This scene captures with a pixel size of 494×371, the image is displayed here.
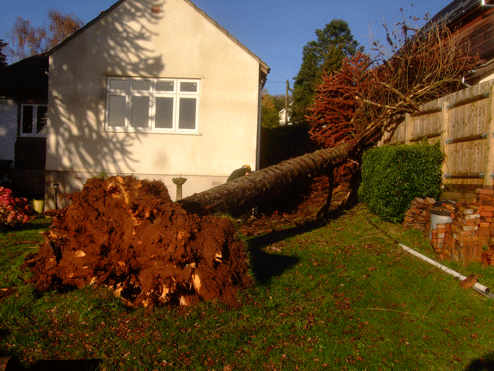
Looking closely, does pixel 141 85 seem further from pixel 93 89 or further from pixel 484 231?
pixel 484 231

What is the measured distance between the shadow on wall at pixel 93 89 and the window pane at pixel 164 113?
0.66 m

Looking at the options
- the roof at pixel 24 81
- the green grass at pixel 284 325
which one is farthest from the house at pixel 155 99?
the green grass at pixel 284 325

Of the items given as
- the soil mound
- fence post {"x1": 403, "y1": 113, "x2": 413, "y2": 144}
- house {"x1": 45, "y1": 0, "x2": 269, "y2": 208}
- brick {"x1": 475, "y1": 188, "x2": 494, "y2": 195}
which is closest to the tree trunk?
the soil mound

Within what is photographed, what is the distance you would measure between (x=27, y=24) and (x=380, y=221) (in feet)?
122

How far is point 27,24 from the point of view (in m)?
35.4

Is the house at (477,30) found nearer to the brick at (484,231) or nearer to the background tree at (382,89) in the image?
the background tree at (382,89)

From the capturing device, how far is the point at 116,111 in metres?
11.3

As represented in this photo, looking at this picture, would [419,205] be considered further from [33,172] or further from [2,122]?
[2,122]

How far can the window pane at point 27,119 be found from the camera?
51.1 feet

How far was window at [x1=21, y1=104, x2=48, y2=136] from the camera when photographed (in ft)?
50.6

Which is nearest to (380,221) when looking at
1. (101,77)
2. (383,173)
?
(383,173)

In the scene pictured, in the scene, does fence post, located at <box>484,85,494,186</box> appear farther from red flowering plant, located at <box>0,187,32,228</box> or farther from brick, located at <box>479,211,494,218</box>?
red flowering plant, located at <box>0,187,32,228</box>

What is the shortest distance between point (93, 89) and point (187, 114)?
8.59ft

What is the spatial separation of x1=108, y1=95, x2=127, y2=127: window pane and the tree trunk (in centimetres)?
485
